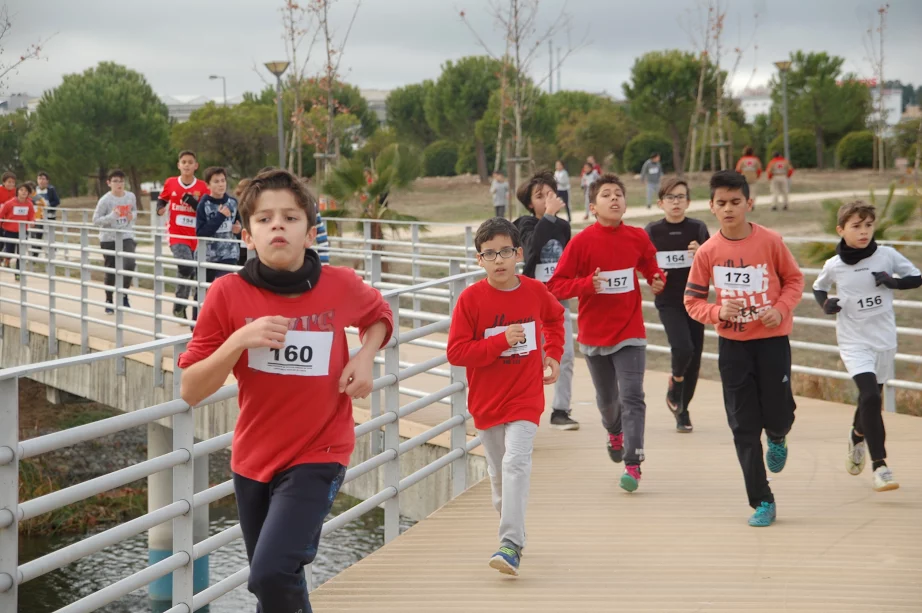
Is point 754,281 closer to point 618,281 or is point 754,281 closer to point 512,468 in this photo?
point 618,281

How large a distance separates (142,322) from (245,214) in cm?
1194

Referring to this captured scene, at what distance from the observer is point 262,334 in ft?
11.5

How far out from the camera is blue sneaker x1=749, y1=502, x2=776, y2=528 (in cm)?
624

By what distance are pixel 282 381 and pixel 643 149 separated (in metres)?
55.9

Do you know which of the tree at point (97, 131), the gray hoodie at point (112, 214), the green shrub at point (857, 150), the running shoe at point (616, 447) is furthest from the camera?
the tree at point (97, 131)

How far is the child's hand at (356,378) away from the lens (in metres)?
3.85

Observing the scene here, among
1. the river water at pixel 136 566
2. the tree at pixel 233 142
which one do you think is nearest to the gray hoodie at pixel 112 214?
the river water at pixel 136 566

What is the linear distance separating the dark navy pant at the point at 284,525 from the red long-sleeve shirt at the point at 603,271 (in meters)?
3.26

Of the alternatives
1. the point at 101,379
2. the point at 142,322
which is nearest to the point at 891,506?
the point at 101,379

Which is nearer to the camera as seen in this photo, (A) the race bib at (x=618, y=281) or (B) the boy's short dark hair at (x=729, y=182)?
(B) the boy's short dark hair at (x=729, y=182)

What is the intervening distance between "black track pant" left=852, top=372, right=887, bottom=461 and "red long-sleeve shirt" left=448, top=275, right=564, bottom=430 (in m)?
2.28

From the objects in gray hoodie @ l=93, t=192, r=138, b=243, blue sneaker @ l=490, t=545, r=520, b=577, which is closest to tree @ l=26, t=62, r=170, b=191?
gray hoodie @ l=93, t=192, r=138, b=243

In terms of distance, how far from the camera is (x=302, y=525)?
12.2ft

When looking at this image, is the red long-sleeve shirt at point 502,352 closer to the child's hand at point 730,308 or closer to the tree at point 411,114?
the child's hand at point 730,308
